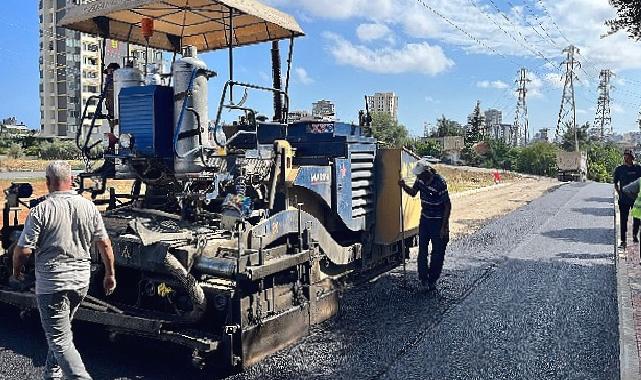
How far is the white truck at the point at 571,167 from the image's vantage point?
4319 cm

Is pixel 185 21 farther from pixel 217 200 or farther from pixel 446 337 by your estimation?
pixel 446 337

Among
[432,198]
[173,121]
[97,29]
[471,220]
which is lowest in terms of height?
[471,220]

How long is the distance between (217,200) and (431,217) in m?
2.78

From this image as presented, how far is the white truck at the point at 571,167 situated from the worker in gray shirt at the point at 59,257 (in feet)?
Result: 143

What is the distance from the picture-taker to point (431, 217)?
7.20 m

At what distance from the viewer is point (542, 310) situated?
246 inches

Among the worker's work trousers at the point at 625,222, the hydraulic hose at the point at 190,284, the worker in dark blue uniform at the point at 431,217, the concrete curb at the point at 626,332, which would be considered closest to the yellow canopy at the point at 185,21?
the worker in dark blue uniform at the point at 431,217

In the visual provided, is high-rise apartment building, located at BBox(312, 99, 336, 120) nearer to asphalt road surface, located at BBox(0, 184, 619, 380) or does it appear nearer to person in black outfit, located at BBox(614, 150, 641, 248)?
asphalt road surface, located at BBox(0, 184, 619, 380)

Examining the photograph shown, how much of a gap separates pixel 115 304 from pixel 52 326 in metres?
1.34

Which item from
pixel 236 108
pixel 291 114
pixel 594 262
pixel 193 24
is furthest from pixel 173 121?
pixel 594 262

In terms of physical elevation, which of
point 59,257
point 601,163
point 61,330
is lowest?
point 601,163

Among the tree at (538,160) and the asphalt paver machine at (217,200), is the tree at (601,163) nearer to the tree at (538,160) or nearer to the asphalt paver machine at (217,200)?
the tree at (538,160)

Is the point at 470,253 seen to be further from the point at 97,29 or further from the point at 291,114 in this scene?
the point at 97,29

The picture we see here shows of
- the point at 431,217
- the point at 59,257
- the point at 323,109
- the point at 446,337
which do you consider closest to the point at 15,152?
the point at 323,109
